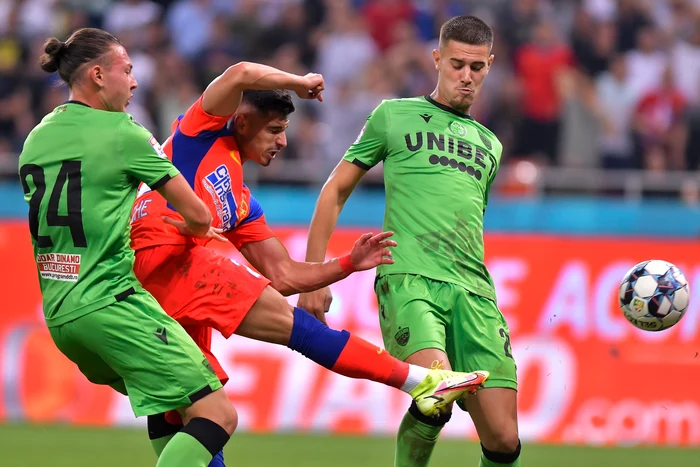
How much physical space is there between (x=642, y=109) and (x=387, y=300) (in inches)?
324

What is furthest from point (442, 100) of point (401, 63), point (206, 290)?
point (401, 63)

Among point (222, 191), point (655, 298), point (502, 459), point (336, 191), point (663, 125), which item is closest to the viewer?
point (222, 191)

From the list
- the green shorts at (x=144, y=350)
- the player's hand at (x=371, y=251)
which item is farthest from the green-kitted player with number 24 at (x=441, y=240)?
the green shorts at (x=144, y=350)

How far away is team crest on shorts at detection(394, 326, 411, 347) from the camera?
20.8ft

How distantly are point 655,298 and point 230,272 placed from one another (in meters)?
2.62

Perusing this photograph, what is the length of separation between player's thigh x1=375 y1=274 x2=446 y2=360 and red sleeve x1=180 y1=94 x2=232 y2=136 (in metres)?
1.32

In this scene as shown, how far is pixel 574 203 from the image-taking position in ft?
39.2

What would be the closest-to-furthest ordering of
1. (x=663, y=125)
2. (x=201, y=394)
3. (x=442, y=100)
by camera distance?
(x=201, y=394)
(x=442, y=100)
(x=663, y=125)

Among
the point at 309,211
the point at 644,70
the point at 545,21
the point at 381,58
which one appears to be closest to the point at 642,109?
the point at 644,70

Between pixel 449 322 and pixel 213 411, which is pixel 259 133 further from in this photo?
pixel 213 411

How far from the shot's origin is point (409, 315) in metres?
6.36

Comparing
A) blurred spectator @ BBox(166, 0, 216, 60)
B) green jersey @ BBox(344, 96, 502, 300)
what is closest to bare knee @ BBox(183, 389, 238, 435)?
green jersey @ BBox(344, 96, 502, 300)

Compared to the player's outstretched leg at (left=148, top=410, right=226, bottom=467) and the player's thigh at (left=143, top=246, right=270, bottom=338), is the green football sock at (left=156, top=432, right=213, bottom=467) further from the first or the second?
the player's outstretched leg at (left=148, top=410, right=226, bottom=467)

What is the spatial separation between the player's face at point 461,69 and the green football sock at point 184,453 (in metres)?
2.64
